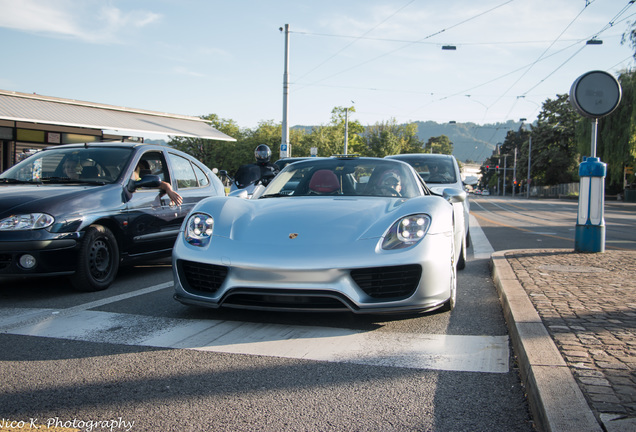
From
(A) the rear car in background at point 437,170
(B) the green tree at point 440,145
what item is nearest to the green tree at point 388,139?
(A) the rear car in background at point 437,170

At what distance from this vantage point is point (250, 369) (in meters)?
3.00

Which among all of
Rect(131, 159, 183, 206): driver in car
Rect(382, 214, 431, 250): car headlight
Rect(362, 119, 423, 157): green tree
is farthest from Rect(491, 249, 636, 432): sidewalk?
Rect(362, 119, 423, 157): green tree

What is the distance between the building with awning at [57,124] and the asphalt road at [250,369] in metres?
15.2

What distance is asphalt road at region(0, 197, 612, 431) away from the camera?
2.41 meters

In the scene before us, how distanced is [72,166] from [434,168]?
629 cm

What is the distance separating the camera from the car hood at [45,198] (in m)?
4.76

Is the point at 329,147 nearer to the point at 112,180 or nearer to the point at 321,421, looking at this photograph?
the point at 112,180

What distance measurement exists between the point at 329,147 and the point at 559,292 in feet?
172

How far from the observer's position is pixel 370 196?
4.69 metres

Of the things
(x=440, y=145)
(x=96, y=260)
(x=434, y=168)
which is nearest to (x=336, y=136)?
(x=434, y=168)

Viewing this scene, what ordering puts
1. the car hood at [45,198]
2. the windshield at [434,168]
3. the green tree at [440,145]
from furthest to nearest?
the green tree at [440,145]
the windshield at [434,168]
the car hood at [45,198]

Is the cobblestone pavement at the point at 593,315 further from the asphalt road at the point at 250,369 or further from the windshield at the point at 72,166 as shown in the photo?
the windshield at the point at 72,166

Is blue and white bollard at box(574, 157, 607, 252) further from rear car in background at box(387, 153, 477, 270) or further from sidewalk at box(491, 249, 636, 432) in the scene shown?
rear car in background at box(387, 153, 477, 270)

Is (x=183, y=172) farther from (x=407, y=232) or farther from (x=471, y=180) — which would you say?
(x=471, y=180)
